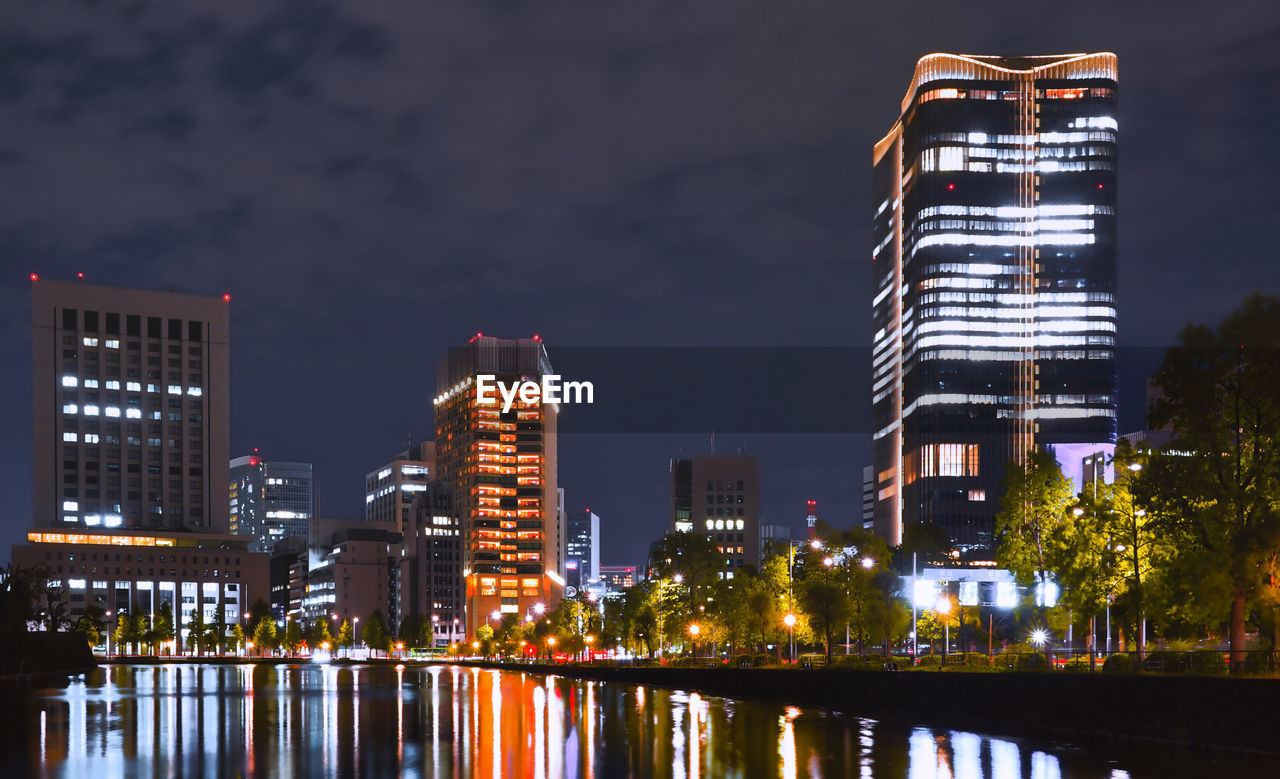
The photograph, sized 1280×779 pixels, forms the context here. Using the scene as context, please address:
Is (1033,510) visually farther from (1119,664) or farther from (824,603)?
(1119,664)

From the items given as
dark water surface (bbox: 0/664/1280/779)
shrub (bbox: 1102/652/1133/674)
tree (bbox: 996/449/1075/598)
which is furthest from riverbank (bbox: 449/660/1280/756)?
tree (bbox: 996/449/1075/598)

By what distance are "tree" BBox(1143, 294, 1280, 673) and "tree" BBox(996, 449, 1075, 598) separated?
1784 cm

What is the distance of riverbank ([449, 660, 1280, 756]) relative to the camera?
37281 millimetres


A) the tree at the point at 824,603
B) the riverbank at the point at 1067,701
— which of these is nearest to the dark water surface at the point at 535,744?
the riverbank at the point at 1067,701

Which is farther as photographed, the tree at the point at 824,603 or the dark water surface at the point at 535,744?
the tree at the point at 824,603

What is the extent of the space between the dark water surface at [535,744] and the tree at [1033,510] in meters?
17.4

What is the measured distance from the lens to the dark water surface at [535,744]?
33.4 m

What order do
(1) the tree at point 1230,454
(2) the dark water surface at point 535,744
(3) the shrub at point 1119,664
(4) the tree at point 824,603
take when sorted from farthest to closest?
(4) the tree at point 824,603, (1) the tree at point 1230,454, (3) the shrub at point 1119,664, (2) the dark water surface at point 535,744

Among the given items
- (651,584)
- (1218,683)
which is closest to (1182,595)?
(1218,683)

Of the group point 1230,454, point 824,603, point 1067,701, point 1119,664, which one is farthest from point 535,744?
point 824,603

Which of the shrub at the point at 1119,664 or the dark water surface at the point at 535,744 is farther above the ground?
the shrub at the point at 1119,664

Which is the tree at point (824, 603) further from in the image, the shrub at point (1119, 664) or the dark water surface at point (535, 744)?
the shrub at point (1119, 664)

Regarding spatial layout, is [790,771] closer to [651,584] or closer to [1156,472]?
[1156,472]

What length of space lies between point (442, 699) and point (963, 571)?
6185 cm
